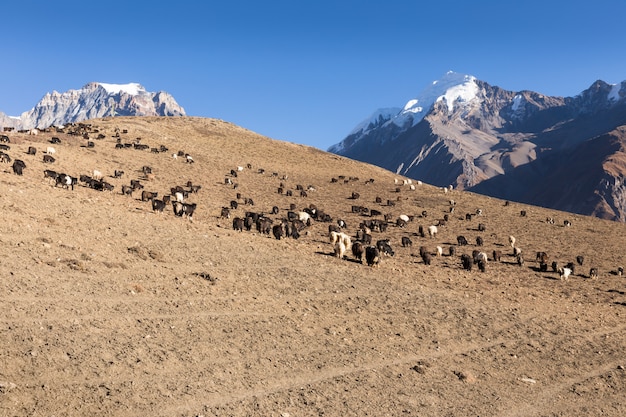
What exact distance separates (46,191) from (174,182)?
2036cm

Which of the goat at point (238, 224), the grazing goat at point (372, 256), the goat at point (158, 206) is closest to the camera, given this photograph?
the grazing goat at point (372, 256)

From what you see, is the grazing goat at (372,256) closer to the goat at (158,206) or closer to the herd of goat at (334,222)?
the herd of goat at (334,222)

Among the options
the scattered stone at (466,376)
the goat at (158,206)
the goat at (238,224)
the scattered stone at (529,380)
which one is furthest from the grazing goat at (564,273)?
the goat at (158,206)

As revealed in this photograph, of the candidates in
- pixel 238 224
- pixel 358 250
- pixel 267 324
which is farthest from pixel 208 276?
pixel 238 224

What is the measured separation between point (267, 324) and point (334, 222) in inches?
1017

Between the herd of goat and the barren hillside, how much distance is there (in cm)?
80

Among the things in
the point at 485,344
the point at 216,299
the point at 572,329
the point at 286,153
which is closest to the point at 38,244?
the point at 216,299

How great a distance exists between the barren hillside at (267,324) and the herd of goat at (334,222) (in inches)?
31.3

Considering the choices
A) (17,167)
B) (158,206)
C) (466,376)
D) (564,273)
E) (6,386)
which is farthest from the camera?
(17,167)

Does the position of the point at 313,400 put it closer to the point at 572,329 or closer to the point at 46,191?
the point at 572,329

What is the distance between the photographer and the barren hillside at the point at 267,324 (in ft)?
43.4

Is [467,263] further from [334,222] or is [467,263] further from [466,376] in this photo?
[466,376]

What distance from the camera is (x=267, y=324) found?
59.5 ft

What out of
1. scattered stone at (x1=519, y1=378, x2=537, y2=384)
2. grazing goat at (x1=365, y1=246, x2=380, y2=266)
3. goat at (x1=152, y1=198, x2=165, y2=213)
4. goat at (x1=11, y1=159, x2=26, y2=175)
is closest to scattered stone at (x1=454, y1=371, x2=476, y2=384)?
scattered stone at (x1=519, y1=378, x2=537, y2=384)
